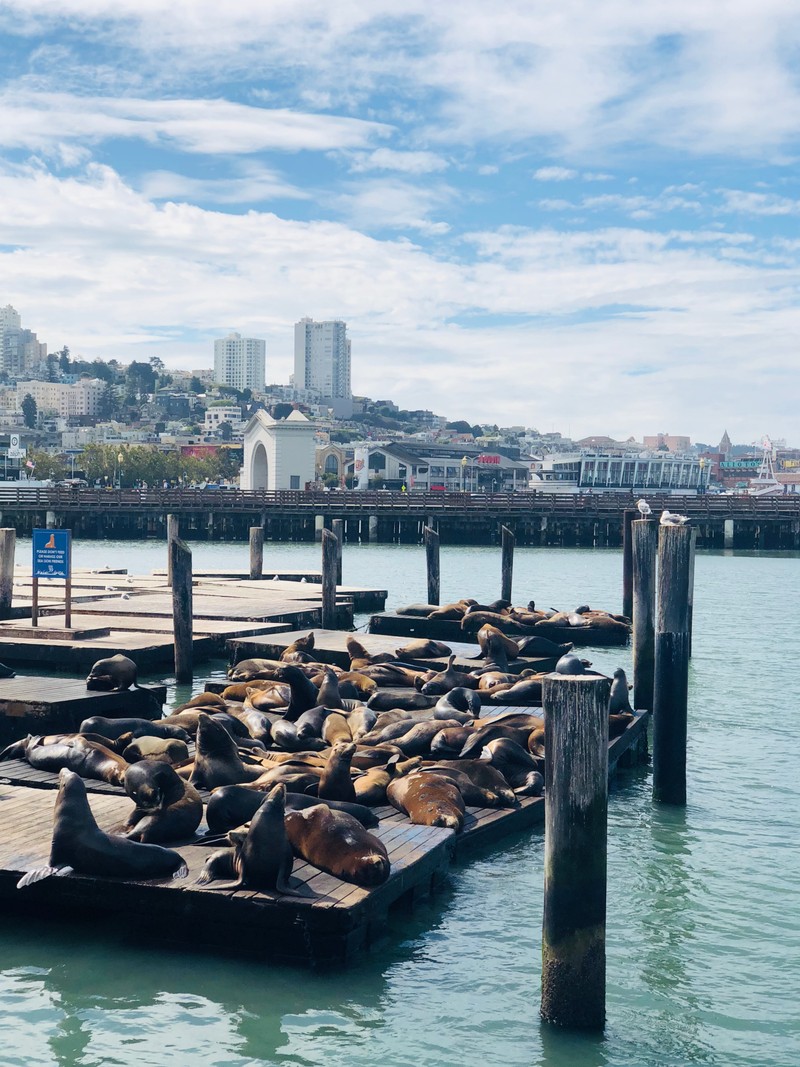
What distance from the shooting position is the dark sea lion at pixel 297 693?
13.1 meters

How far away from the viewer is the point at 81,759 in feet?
35.1

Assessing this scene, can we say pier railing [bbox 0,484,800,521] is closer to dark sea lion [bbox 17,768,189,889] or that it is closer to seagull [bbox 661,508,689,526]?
seagull [bbox 661,508,689,526]

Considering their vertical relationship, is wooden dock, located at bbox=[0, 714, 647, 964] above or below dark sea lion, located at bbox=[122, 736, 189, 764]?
below

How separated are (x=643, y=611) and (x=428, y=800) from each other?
8199 millimetres

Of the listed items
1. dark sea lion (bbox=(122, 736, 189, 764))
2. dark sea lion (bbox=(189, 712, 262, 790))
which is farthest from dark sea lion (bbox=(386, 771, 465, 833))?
dark sea lion (bbox=(122, 736, 189, 764))

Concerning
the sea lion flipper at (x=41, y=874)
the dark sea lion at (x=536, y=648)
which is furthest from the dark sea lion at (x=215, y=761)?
the dark sea lion at (x=536, y=648)

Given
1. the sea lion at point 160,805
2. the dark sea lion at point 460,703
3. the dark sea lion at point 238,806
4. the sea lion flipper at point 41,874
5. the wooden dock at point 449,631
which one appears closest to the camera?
the sea lion flipper at point 41,874

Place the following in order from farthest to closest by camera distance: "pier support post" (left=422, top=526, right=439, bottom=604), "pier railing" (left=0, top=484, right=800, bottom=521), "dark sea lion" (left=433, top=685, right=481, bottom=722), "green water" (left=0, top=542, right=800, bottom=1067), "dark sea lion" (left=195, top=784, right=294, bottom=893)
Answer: "pier railing" (left=0, top=484, right=800, bottom=521) < "pier support post" (left=422, top=526, right=439, bottom=604) < "dark sea lion" (left=433, top=685, right=481, bottom=722) < "dark sea lion" (left=195, top=784, right=294, bottom=893) < "green water" (left=0, top=542, right=800, bottom=1067)

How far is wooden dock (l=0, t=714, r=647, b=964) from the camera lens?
25.0 ft

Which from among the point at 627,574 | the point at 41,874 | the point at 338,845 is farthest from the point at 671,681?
the point at 627,574

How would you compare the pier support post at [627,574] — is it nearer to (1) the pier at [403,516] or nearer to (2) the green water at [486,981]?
(2) the green water at [486,981]

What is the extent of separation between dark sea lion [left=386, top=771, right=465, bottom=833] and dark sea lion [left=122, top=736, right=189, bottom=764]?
5.92 feet

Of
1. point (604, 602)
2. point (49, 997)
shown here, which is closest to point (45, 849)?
point (49, 997)

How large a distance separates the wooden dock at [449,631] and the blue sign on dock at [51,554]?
6.17 metres
